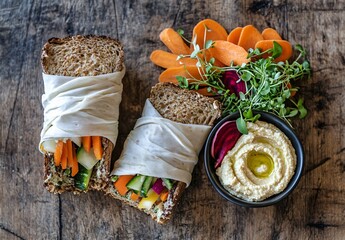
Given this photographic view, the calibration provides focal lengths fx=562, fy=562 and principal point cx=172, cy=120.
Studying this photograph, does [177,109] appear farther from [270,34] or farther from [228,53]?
[270,34]

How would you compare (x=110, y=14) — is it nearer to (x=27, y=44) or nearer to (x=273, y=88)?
(x=27, y=44)

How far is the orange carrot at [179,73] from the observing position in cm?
320

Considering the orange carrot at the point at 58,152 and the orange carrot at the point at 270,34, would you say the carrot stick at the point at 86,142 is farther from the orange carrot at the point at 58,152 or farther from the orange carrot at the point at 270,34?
the orange carrot at the point at 270,34

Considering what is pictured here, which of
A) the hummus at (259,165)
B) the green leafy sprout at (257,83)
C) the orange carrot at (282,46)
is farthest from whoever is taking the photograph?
the orange carrot at (282,46)

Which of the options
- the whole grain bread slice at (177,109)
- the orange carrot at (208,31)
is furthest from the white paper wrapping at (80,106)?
the orange carrot at (208,31)

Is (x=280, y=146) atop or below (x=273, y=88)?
below

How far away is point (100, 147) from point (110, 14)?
843mm

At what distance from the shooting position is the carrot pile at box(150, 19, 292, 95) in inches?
125

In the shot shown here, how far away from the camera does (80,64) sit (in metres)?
3.12

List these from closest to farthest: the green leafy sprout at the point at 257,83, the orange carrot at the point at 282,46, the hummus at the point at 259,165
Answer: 1. the hummus at the point at 259,165
2. the green leafy sprout at the point at 257,83
3. the orange carrot at the point at 282,46

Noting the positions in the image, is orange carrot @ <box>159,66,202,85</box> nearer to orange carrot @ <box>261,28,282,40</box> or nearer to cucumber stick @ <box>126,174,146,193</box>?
orange carrot @ <box>261,28,282,40</box>

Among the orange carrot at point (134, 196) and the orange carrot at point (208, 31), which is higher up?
the orange carrot at point (208, 31)

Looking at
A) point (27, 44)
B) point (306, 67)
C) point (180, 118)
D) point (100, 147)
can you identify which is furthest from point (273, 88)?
point (27, 44)

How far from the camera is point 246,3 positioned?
3.35m
